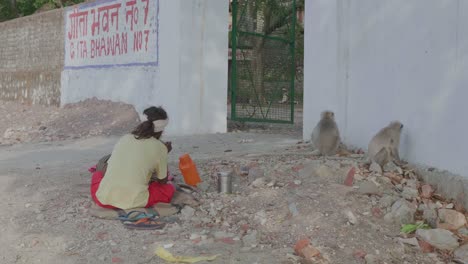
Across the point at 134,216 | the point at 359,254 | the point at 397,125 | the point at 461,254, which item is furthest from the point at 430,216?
the point at 134,216

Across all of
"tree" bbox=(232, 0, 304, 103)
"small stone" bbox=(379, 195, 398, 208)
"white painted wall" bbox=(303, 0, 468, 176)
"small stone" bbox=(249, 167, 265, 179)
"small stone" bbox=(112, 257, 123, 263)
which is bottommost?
"small stone" bbox=(112, 257, 123, 263)

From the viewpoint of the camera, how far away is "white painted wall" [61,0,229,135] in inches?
369

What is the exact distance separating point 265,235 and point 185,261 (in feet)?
2.62

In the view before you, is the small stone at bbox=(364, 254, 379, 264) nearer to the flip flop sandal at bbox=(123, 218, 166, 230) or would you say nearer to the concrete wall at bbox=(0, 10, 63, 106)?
the flip flop sandal at bbox=(123, 218, 166, 230)

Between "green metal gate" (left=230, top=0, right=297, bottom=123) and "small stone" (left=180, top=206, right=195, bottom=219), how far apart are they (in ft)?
17.6

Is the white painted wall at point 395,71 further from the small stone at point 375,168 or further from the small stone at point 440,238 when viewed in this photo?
the small stone at point 440,238

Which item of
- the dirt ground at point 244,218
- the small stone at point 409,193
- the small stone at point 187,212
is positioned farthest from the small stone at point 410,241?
the small stone at point 187,212

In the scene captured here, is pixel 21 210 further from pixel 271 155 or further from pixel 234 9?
pixel 234 9

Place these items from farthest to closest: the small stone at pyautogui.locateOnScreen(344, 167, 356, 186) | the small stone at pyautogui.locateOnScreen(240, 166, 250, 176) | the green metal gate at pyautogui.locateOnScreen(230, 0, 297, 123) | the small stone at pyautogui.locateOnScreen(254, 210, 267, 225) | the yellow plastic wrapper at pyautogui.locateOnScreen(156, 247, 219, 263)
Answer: the green metal gate at pyautogui.locateOnScreen(230, 0, 297, 123)
the small stone at pyautogui.locateOnScreen(240, 166, 250, 176)
the small stone at pyautogui.locateOnScreen(344, 167, 356, 186)
the small stone at pyautogui.locateOnScreen(254, 210, 267, 225)
the yellow plastic wrapper at pyautogui.locateOnScreen(156, 247, 219, 263)

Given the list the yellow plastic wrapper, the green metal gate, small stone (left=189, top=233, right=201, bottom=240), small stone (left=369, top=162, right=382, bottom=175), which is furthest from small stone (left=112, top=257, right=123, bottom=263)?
the green metal gate

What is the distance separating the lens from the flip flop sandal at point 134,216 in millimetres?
4902

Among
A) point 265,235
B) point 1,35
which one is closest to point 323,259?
point 265,235

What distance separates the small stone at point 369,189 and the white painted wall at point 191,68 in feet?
15.3

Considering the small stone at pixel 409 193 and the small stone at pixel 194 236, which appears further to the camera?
the small stone at pixel 409 193
